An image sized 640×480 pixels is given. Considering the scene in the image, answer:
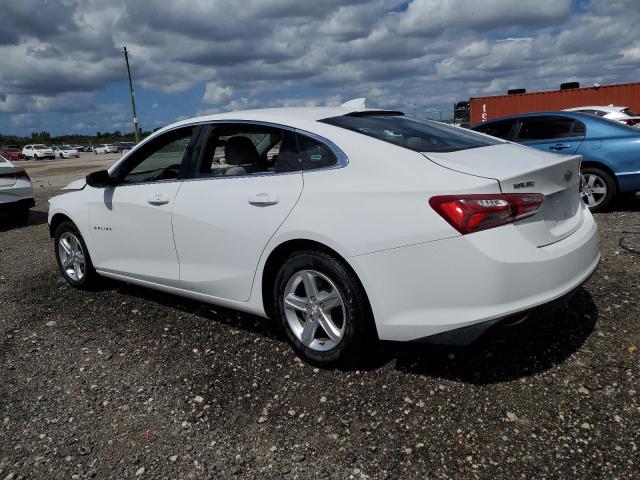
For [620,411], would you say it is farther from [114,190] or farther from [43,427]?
[114,190]

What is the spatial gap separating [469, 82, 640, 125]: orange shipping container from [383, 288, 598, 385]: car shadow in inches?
836

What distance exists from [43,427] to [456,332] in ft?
7.35

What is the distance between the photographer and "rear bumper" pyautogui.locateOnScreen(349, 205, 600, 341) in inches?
99.6

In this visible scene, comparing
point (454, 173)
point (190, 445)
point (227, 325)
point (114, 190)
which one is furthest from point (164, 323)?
point (454, 173)

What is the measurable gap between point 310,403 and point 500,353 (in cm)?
124

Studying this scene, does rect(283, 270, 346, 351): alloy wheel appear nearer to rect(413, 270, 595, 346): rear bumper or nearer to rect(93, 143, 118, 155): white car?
rect(413, 270, 595, 346): rear bumper

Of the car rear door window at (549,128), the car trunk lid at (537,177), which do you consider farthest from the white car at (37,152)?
the car trunk lid at (537,177)

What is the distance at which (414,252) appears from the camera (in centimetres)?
264

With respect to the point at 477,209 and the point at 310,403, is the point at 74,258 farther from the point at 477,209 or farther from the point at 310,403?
the point at 477,209

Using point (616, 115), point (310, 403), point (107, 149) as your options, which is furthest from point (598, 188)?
point (107, 149)

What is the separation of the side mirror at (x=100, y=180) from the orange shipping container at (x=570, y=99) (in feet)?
70.7

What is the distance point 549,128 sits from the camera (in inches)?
306

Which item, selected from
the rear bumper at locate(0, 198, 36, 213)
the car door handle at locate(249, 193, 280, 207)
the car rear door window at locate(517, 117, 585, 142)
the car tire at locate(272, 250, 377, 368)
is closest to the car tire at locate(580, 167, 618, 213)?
the car rear door window at locate(517, 117, 585, 142)

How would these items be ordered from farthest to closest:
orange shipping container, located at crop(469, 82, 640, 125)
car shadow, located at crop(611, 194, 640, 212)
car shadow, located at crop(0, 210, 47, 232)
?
orange shipping container, located at crop(469, 82, 640, 125)
car shadow, located at crop(0, 210, 47, 232)
car shadow, located at crop(611, 194, 640, 212)
